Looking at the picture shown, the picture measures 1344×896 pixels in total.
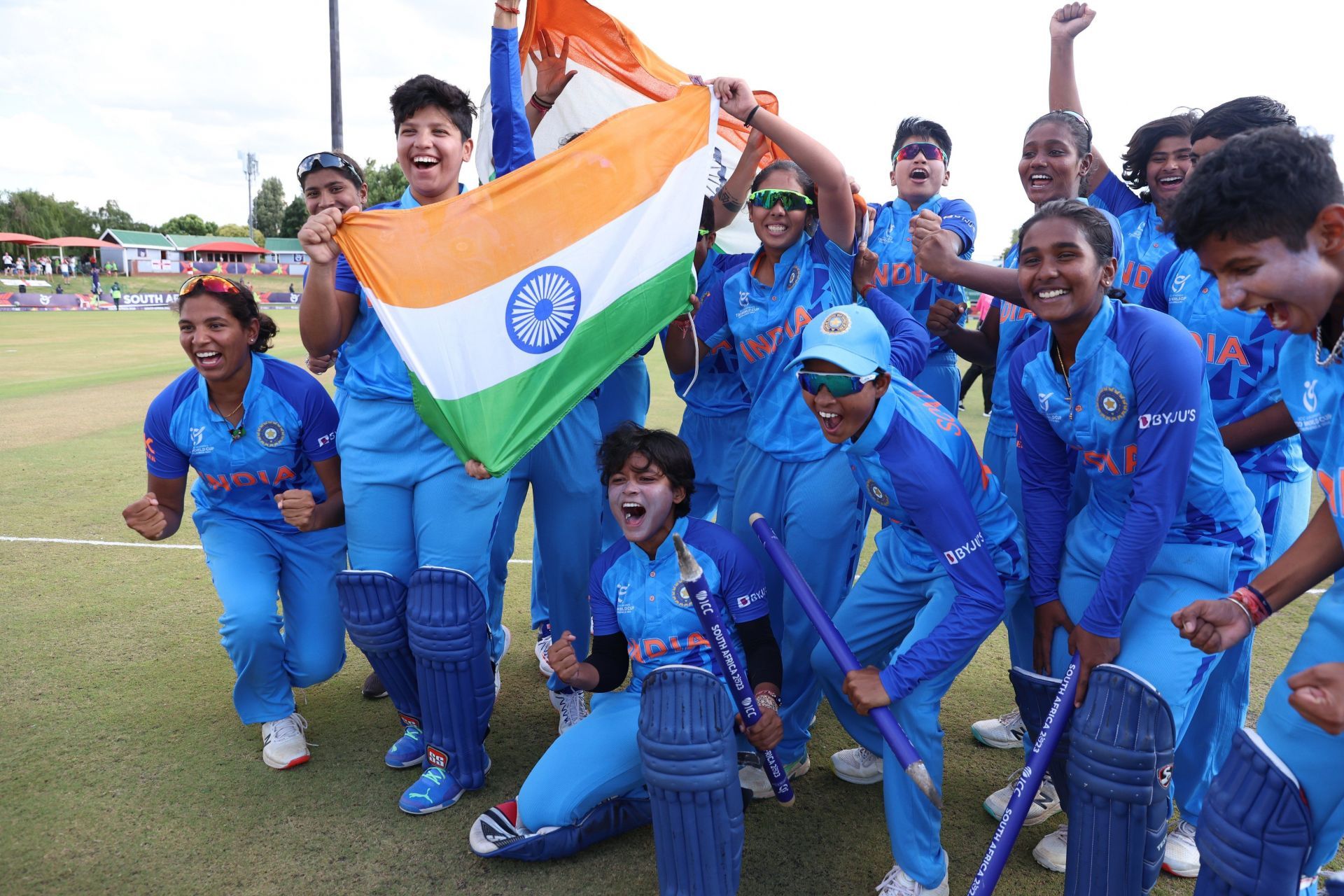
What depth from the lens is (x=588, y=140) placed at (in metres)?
3.62

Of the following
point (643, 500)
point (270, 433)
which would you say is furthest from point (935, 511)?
point (270, 433)

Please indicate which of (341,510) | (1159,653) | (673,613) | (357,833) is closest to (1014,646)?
(1159,653)

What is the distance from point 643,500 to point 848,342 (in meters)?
0.90

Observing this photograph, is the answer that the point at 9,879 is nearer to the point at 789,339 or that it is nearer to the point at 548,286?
the point at 548,286

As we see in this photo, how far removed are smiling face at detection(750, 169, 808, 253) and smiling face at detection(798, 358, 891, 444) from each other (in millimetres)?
825

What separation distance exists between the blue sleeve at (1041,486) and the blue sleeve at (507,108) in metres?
2.15

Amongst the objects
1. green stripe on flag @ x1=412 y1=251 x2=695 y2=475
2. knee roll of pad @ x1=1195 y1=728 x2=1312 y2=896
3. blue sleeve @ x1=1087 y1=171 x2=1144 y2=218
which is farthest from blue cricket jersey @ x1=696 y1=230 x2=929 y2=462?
knee roll of pad @ x1=1195 y1=728 x2=1312 y2=896

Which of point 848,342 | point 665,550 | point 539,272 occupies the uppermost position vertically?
point 539,272

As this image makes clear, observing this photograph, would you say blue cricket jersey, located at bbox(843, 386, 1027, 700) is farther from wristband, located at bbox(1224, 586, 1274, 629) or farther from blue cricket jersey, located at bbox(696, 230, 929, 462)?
wristband, located at bbox(1224, 586, 1274, 629)

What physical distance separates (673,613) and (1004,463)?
171 centimetres

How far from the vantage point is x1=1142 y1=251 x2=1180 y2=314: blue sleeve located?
10.6 ft

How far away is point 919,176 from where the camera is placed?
4605 mm

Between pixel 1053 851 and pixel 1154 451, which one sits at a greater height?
pixel 1154 451

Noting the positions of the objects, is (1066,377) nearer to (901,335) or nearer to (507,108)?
(901,335)
